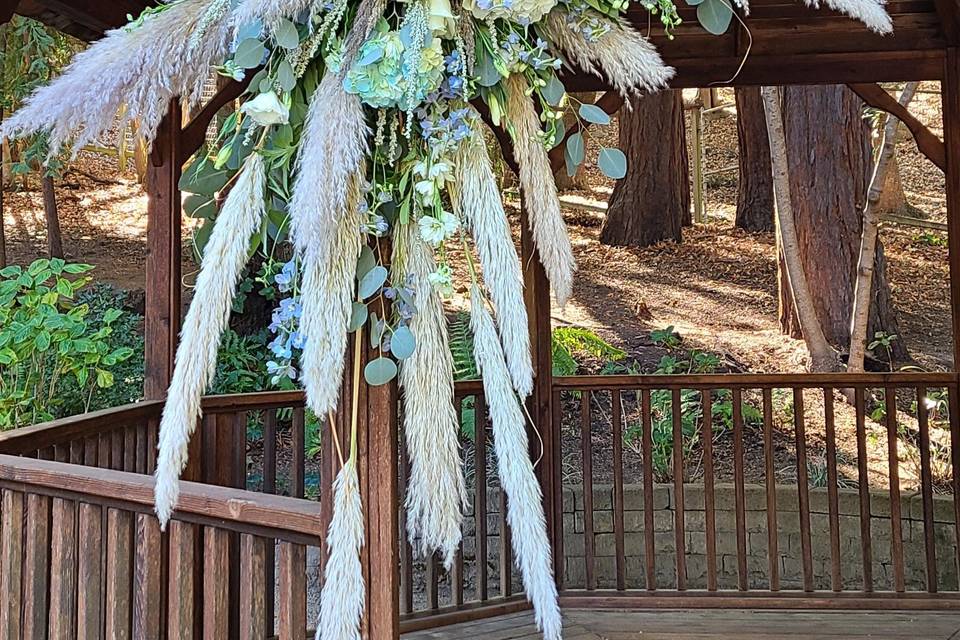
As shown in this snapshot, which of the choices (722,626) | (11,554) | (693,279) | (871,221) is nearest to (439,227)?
(11,554)

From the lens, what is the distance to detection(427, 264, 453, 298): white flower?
3.51 feet

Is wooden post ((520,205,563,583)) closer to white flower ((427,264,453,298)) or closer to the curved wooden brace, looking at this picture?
the curved wooden brace

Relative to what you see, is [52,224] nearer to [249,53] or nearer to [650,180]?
[650,180]

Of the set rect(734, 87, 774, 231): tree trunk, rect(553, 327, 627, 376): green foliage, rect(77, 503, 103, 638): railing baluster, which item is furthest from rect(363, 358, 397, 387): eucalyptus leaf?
rect(734, 87, 774, 231): tree trunk

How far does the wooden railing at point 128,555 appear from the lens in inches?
55.9

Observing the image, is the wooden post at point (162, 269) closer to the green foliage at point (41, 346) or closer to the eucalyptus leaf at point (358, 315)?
the green foliage at point (41, 346)

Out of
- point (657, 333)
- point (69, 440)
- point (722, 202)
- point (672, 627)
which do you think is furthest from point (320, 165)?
point (722, 202)

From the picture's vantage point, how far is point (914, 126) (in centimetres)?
326

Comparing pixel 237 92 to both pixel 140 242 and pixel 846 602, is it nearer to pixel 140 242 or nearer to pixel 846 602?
pixel 846 602

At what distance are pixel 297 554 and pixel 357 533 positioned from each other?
301mm

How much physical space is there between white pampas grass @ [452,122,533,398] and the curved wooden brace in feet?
9.00

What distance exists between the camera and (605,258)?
8.84 metres

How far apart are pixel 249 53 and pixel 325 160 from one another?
0.60ft

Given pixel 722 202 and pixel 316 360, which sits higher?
pixel 722 202
